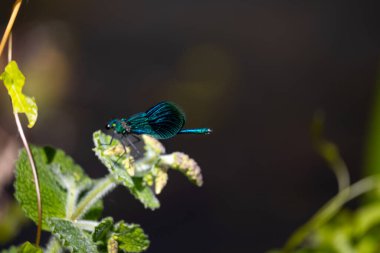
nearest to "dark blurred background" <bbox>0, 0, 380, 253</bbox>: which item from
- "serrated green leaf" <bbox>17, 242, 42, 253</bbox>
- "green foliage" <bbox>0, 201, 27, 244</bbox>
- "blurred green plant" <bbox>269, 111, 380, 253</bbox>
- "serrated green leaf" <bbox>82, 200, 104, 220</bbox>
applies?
"green foliage" <bbox>0, 201, 27, 244</bbox>

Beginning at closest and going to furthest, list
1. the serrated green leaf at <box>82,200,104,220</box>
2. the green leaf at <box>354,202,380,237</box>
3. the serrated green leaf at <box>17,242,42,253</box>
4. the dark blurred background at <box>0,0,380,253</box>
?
1. the serrated green leaf at <box>17,242,42,253</box>
2. the serrated green leaf at <box>82,200,104,220</box>
3. the green leaf at <box>354,202,380,237</box>
4. the dark blurred background at <box>0,0,380,253</box>

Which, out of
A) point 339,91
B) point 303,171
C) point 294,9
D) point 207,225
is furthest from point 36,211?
point 294,9

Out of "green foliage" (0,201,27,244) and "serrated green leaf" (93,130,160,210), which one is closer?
"serrated green leaf" (93,130,160,210)

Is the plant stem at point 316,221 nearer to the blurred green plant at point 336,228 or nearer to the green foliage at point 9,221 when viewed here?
the blurred green plant at point 336,228

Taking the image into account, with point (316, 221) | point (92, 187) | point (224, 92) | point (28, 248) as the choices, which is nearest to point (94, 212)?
point (92, 187)

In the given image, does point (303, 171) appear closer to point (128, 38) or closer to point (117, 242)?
point (128, 38)

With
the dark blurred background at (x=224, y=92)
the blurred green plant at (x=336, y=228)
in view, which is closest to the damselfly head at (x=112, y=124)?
the blurred green plant at (x=336, y=228)

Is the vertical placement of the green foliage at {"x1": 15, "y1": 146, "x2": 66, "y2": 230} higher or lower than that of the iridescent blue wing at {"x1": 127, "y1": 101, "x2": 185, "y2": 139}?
lower

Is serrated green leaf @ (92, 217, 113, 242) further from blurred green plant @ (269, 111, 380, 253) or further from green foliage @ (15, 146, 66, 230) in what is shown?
blurred green plant @ (269, 111, 380, 253)
